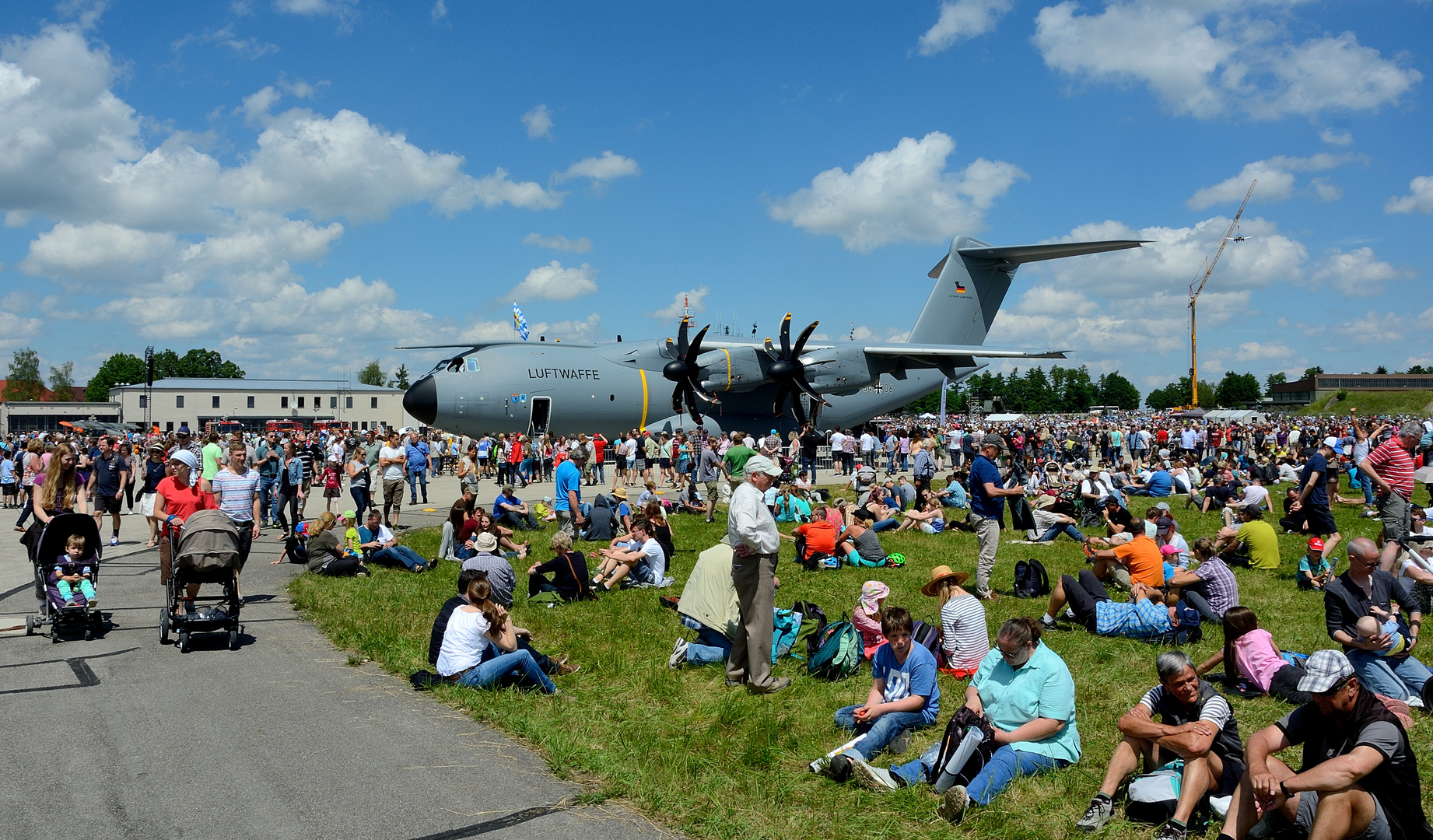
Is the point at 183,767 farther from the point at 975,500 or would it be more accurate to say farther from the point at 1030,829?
the point at 975,500

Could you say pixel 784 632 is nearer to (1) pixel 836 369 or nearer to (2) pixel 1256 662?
(2) pixel 1256 662

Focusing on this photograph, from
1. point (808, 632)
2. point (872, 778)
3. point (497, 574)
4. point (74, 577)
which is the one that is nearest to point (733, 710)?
point (872, 778)

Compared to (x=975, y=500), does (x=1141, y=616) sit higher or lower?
lower

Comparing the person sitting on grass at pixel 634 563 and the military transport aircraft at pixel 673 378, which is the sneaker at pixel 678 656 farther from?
the military transport aircraft at pixel 673 378

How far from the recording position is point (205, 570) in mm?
7887

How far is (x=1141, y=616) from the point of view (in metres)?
8.22

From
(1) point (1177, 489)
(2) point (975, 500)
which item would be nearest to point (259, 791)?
(2) point (975, 500)

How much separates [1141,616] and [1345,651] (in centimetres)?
191

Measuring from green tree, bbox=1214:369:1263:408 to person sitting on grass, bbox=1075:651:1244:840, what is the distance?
152592 millimetres

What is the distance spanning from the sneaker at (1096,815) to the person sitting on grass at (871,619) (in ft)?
8.84

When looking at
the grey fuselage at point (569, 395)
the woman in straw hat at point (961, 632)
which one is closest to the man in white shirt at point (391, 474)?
the grey fuselage at point (569, 395)

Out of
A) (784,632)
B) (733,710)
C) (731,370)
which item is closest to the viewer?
(733,710)

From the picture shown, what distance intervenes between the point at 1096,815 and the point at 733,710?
252cm

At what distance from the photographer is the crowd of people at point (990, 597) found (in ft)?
14.2
